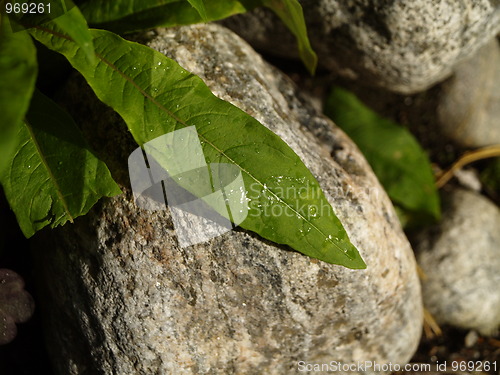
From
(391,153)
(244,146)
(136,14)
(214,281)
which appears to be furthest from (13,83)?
(391,153)

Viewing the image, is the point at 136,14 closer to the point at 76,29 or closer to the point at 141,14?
the point at 141,14

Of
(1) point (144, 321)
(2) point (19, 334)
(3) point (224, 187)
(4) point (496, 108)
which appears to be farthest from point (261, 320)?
(4) point (496, 108)

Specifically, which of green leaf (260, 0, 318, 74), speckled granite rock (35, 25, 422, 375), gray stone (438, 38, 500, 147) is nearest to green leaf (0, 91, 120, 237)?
speckled granite rock (35, 25, 422, 375)

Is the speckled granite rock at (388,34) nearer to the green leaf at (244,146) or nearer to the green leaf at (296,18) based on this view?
the green leaf at (296,18)

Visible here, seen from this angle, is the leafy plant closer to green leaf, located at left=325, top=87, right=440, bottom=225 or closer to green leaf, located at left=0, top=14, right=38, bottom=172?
green leaf, located at left=0, top=14, right=38, bottom=172

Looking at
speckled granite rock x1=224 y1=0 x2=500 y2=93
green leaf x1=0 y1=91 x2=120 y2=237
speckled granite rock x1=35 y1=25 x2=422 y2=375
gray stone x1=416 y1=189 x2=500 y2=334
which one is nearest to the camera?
green leaf x1=0 y1=91 x2=120 y2=237
